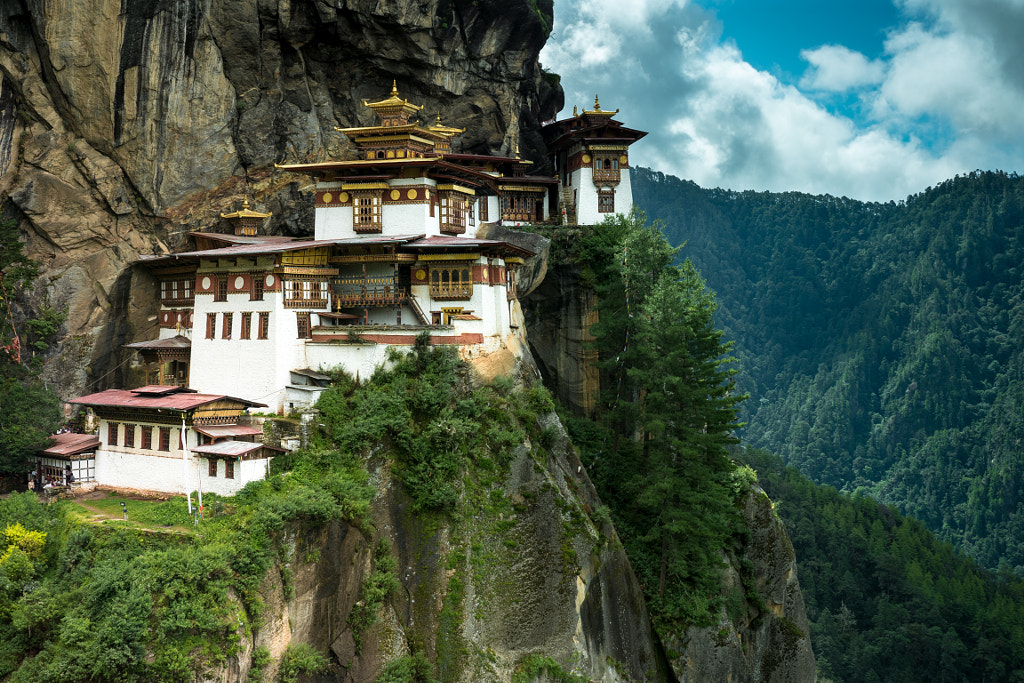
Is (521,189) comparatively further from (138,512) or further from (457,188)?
(138,512)

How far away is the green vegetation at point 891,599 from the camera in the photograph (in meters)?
70.4

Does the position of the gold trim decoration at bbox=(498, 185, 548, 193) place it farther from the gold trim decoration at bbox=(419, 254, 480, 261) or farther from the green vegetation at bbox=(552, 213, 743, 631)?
the gold trim decoration at bbox=(419, 254, 480, 261)

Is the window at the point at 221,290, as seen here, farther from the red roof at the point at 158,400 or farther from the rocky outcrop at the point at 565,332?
the rocky outcrop at the point at 565,332

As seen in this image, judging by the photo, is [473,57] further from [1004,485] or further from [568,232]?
[1004,485]

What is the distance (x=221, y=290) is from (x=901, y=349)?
14689 cm

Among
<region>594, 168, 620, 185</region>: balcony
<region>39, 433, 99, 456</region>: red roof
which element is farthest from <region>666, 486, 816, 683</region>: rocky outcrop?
<region>39, 433, 99, 456</region>: red roof

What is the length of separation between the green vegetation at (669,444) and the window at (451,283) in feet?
28.5

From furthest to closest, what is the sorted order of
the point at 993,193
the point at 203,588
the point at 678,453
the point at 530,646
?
the point at 993,193, the point at 678,453, the point at 530,646, the point at 203,588

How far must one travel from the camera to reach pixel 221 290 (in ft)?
124

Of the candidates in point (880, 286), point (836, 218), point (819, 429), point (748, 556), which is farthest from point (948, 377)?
point (748, 556)

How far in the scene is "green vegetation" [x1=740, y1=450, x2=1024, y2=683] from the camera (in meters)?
70.4

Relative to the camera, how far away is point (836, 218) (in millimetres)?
195875

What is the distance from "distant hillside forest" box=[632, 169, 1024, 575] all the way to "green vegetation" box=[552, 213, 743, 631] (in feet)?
303

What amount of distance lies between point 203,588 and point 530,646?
12684mm
